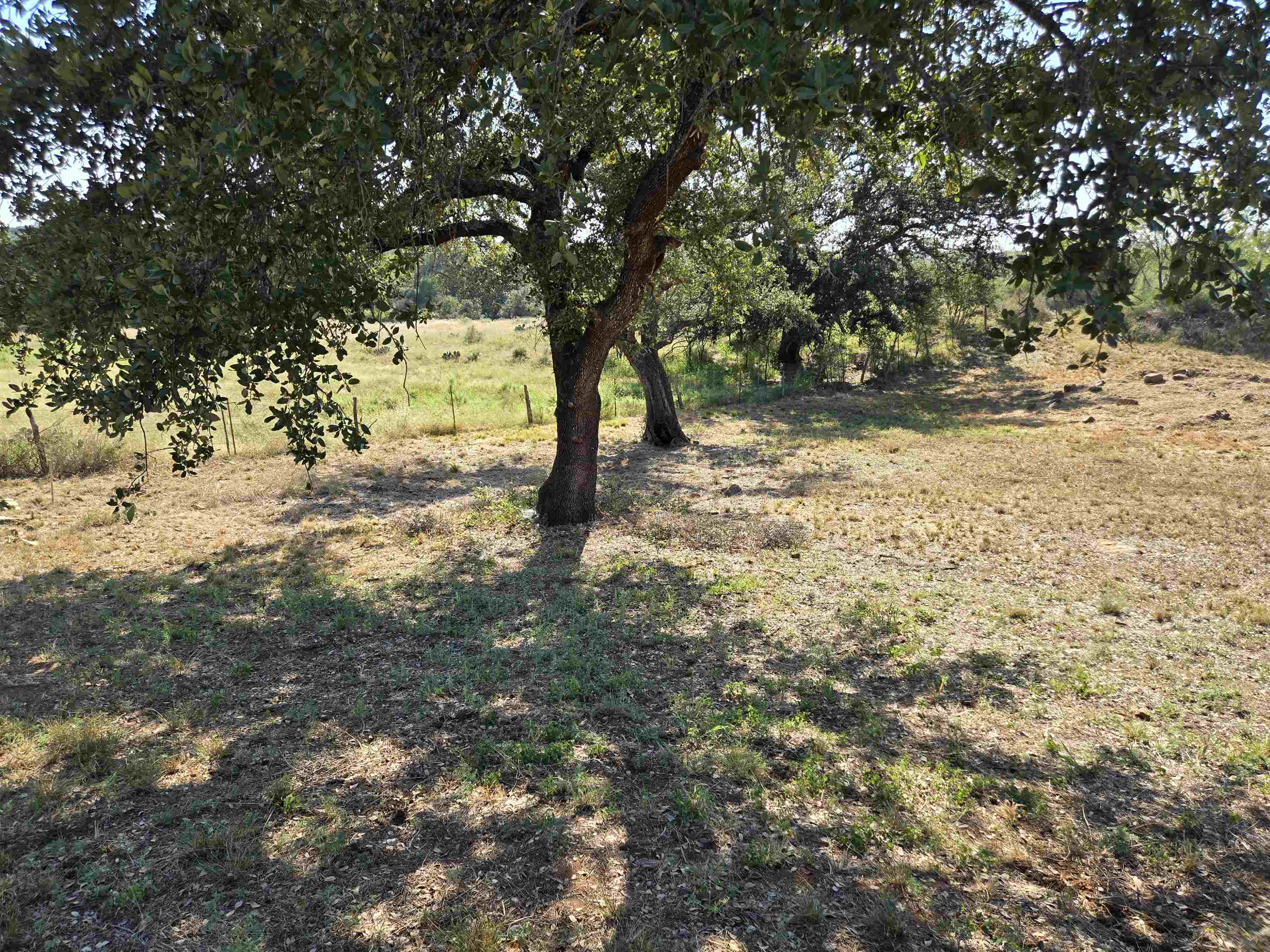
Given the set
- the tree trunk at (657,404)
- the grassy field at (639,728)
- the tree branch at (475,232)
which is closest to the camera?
the grassy field at (639,728)

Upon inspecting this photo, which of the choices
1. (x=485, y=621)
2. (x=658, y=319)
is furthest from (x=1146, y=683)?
(x=658, y=319)

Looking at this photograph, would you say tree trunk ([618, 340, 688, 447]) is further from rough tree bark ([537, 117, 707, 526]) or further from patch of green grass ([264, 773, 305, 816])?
patch of green grass ([264, 773, 305, 816])

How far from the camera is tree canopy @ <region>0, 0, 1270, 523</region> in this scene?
309cm

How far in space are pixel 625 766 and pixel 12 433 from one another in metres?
17.1

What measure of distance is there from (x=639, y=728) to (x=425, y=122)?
432 centimetres

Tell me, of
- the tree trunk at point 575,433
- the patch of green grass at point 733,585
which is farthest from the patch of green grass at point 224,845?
the tree trunk at point 575,433

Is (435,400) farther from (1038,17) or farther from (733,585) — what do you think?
(1038,17)

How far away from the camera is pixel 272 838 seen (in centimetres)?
405

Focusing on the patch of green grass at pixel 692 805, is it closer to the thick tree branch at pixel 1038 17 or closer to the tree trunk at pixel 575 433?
the thick tree branch at pixel 1038 17

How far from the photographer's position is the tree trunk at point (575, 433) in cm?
1059

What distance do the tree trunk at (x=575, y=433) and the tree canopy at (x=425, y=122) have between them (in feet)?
16.5

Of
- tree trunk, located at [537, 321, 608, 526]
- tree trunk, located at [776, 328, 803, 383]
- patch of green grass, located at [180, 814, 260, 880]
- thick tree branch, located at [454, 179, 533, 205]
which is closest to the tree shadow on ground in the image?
patch of green grass, located at [180, 814, 260, 880]

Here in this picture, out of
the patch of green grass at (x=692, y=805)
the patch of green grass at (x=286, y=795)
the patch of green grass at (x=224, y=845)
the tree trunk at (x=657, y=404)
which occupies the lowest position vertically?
the patch of green grass at (x=692, y=805)

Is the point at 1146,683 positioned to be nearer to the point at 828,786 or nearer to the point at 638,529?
the point at 828,786
